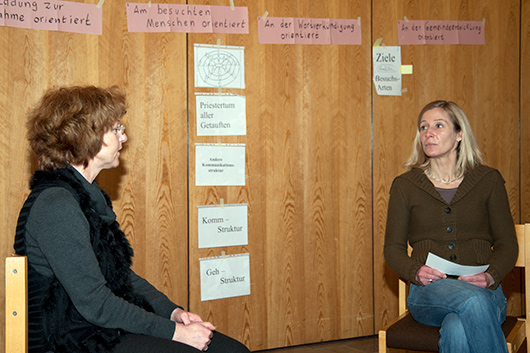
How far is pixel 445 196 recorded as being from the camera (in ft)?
8.00

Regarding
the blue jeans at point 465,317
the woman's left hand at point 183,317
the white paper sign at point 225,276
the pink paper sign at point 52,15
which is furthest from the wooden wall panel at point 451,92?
the woman's left hand at point 183,317

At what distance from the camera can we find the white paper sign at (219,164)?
3.12m

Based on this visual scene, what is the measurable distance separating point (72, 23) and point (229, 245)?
4.93 feet

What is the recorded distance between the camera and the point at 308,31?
3328 millimetres

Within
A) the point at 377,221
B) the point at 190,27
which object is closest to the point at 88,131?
the point at 190,27

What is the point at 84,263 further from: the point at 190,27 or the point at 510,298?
the point at 510,298

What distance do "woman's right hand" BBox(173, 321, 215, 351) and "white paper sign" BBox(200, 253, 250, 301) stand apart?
1443 millimetres

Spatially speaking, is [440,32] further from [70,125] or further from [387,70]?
[70,125]

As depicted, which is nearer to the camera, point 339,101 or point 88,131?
point 88,131

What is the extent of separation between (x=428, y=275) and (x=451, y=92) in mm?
1839

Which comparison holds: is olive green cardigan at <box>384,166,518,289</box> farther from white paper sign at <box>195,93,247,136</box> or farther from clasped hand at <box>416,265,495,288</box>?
white paper sign at <box>195,93,247,136</box>

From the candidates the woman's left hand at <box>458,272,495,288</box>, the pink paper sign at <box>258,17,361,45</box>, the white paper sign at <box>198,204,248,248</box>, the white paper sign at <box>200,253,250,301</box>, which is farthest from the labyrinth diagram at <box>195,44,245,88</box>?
the woman's left hand at <box>458,272,495,288</box>

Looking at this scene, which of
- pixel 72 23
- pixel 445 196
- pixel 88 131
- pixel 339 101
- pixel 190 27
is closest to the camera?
pixel 88 131

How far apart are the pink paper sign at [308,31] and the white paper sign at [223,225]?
3.40 ft
